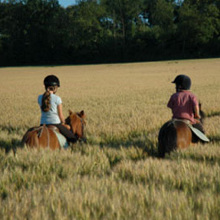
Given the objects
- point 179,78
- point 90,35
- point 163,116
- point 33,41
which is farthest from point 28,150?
point 33,41

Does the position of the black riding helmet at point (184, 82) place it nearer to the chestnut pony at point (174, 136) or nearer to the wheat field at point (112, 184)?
the chestnut pony at point (174, 136)

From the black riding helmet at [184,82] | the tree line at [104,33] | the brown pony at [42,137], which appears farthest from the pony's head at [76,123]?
the tree line at [104,33]

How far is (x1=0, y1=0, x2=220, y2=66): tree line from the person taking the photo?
6975 centimetres

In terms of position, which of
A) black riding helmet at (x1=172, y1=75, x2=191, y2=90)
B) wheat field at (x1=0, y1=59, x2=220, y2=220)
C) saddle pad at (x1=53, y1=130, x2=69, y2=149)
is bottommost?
wheat field at (x1=0, y1=59, x2=220, y2=220)

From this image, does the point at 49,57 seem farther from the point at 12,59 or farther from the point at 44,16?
the point at 44,16

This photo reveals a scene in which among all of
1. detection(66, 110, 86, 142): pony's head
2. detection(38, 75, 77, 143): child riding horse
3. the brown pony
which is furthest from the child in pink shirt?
the brown pony

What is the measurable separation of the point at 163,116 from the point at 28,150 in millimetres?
5023

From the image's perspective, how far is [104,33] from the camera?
77.9 metres

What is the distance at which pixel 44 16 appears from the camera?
89.5 m

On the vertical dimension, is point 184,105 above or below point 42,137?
above

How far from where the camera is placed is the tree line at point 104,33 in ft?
229

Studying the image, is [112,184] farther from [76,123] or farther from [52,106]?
[76,123]

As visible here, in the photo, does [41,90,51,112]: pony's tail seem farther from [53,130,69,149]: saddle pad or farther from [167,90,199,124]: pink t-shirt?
[167,90,199,124]: pink t-shirt

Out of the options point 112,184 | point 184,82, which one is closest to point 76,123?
point 184,82
